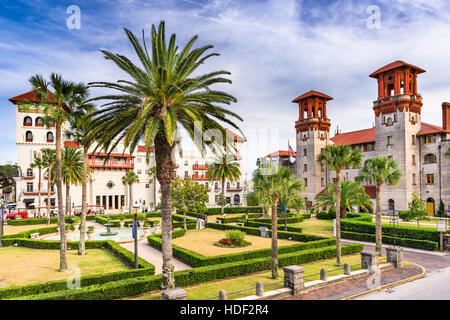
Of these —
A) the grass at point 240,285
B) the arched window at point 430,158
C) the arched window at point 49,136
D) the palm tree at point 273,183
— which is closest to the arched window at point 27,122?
the arched window at point 49,136

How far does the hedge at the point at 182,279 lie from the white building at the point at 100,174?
32258mm

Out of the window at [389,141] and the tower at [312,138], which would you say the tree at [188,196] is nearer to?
the tower at [312,138]

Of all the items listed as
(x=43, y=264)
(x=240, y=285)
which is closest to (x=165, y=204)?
(x=240, y=285)

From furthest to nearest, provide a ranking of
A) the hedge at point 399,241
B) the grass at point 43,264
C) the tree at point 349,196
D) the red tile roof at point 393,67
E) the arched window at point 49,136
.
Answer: the arched window at point 49,136 → the red tile roof at point 393,67 → the tree at point 349,196 → the hedge at point 399,241 → the grass at point 43,264

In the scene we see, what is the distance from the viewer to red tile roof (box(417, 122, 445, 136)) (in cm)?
5093

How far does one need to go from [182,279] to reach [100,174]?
56730 mm

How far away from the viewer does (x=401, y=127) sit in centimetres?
5247

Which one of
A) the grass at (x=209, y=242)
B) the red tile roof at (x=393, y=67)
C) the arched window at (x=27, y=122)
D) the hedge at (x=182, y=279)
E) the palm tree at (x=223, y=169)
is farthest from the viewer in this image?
the arched window at (x=27, y=122)

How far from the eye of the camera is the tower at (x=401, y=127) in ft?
170

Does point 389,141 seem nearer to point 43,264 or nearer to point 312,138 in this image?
point 312,138

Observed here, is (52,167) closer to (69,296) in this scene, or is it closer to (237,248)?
(237,248)

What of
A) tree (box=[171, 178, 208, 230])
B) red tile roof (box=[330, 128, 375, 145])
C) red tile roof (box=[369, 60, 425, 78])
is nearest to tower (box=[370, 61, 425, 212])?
red tile roof (box=[369, 60, 425, 78])
